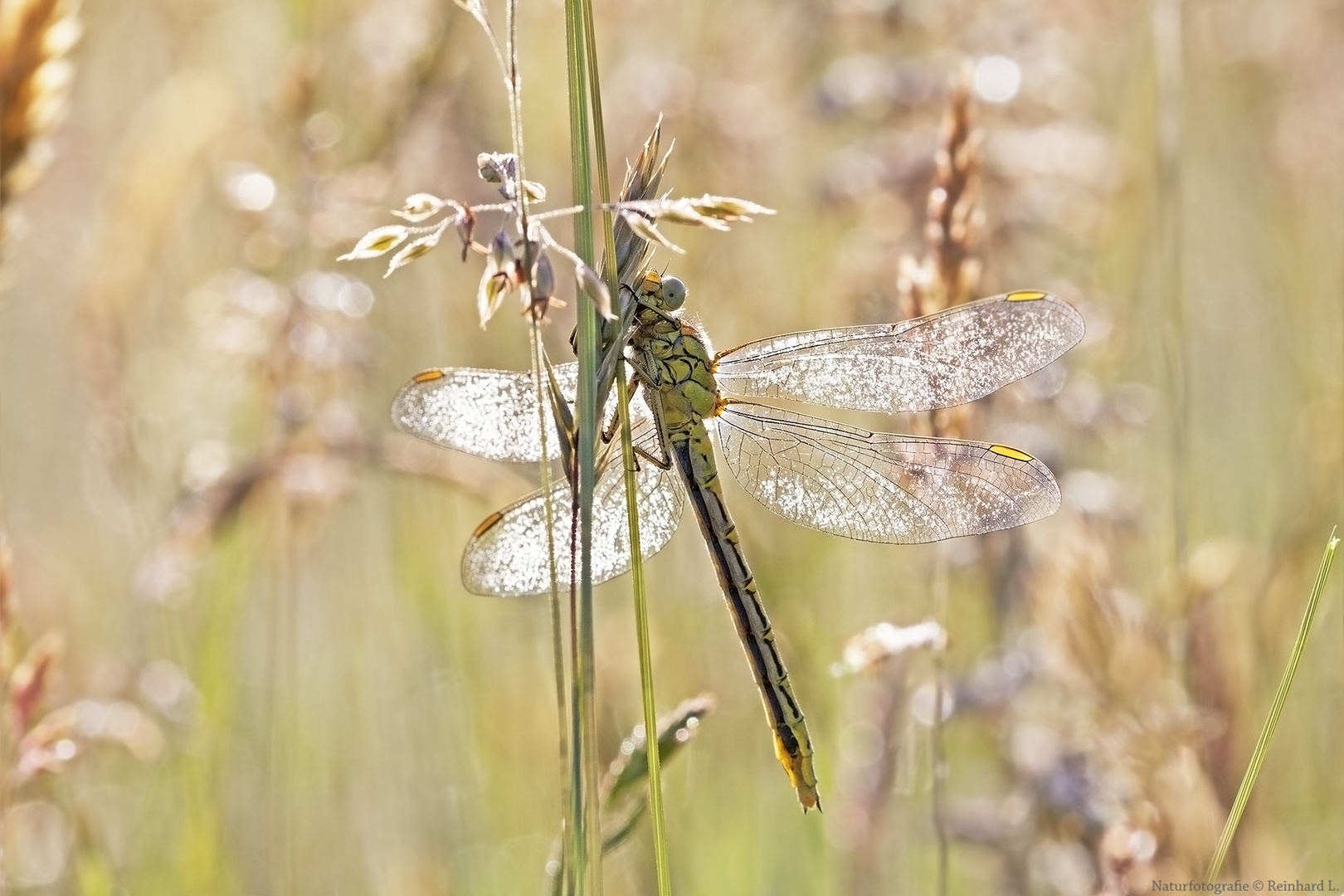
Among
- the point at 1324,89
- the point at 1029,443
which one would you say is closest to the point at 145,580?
the point at 1029,443

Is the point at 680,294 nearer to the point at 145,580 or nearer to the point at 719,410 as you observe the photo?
the point at 719,410

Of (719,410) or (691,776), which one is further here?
(691,776)

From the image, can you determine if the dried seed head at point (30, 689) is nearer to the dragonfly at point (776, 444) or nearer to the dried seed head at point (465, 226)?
the dragonfly at point (776, 444)

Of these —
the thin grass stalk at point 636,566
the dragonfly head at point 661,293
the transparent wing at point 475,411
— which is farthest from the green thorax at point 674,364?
the thin grass stalk at point 636,566

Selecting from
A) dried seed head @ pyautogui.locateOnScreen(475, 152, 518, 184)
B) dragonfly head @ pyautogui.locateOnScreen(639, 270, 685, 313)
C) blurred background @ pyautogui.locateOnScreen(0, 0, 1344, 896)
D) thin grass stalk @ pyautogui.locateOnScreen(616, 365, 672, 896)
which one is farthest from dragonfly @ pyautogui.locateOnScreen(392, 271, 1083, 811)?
dried seed head @ pyautogui.locateOnScreen(475, 152, 518, 184)

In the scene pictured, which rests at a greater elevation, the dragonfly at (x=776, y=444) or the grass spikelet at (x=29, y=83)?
the grass spikelet at (x=29, y=83)

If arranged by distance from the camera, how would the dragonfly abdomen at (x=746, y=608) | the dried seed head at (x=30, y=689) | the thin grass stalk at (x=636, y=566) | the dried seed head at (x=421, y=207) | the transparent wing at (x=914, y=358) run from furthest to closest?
1. the transparent wing at (x=914, y=358)
2. the dragonfly abdomen at (x=746, y=608)
3. the dried seed head at (x=30, y=689)
4. the thin grass stalk at (x=636, y=566)
5. the dried seed head at (x=421, y=207)
